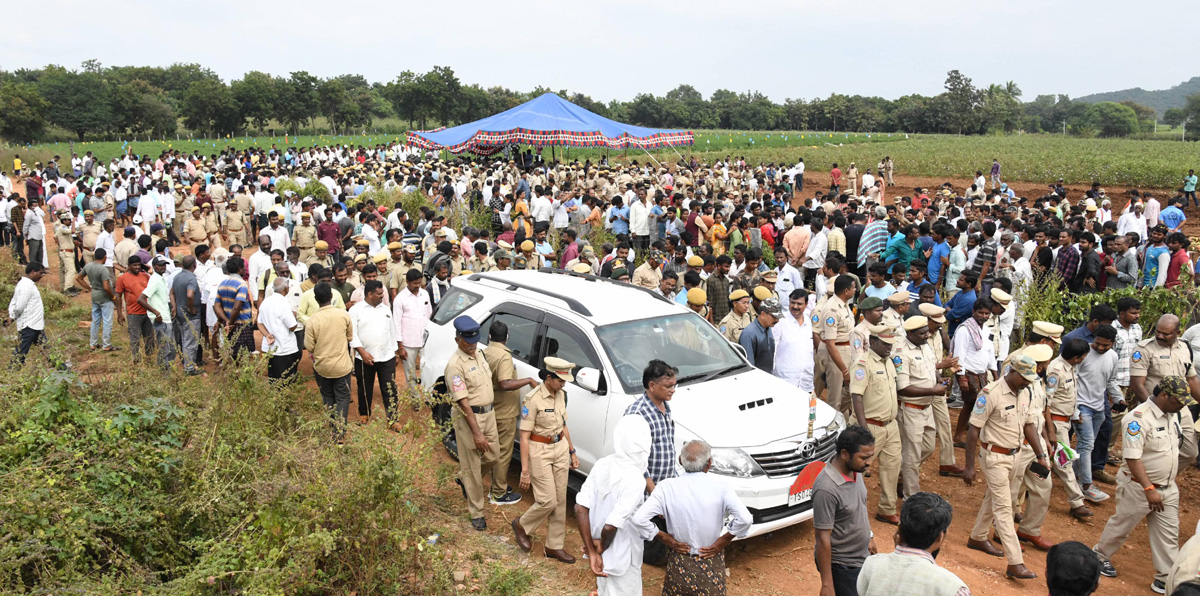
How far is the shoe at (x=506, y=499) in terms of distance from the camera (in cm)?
665

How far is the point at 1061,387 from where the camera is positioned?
650 cm

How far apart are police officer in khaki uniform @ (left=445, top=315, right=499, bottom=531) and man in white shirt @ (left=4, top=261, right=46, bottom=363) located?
19.2 feet

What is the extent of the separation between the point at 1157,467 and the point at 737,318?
145 inches

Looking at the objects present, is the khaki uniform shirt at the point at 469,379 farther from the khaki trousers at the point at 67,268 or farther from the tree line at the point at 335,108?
the tree line at the point at 335,108

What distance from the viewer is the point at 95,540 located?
4758mm

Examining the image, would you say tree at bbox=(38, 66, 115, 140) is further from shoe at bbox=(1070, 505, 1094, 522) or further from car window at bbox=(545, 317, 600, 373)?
shoe at bbox=(1070, 505, 1094, 522)

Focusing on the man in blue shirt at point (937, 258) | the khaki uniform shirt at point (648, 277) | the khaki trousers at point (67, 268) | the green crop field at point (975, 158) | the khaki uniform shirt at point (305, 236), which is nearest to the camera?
the khaki uniform shirt at point (648, 277)

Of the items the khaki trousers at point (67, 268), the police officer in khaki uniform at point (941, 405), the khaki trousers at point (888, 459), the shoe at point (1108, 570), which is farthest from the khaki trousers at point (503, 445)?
the khaki trousers at point (67, 268)

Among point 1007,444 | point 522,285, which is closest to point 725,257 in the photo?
point 522,285

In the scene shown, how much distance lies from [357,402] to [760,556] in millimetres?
5141

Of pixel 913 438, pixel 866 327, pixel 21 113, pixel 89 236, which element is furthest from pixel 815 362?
pixel 21 113

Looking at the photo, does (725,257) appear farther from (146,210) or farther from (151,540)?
(146,210)

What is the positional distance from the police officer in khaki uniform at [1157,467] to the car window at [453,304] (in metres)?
5.42

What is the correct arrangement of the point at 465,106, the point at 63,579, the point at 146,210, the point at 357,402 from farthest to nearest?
the point at 465,106 < the point at 146,210 < the point at 357,402 < the point at 63,579
